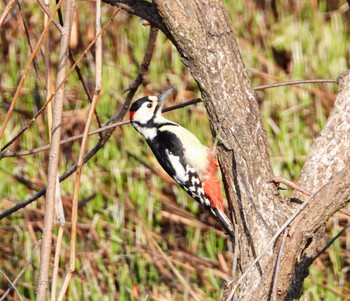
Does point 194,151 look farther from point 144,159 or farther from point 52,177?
point 52,177

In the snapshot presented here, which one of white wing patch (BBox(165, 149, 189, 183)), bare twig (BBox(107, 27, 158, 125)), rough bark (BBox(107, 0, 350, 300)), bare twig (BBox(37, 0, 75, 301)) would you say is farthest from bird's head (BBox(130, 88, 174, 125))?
bare twig (BBox(37, 0, 75, 301))

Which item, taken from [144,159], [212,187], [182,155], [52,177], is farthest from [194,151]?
[52,177]

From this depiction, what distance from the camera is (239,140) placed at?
9.86ft

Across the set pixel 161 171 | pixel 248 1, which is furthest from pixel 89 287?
pixel 248 1

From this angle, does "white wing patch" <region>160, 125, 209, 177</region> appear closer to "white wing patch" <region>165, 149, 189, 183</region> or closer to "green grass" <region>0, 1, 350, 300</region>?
"white wing patch" <region>165, 149, 189, 183</region>

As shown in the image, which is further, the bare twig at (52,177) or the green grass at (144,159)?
the green grass at (144,159)

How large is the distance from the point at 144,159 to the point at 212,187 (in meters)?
1.75

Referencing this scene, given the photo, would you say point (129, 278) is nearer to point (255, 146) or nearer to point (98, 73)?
point (255, 146)

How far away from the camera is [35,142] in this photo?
6.06 metres

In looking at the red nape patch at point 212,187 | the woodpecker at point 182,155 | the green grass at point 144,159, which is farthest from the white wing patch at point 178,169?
the green grass at point 144,159

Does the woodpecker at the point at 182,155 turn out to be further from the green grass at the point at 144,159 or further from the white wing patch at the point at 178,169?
the green grass at the point at 144,159

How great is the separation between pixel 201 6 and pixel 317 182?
807 mm

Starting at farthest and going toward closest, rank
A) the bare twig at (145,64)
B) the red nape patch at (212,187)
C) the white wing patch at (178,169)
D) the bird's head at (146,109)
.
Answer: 1. the bird's head at (146,109)
2. the white wing patch at (178,169)
3. the red nape patch at (212,187)
4. the bare twig at (145,64)

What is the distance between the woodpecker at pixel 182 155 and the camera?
4.14m
